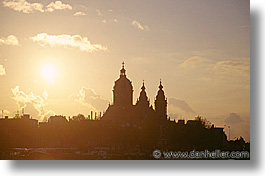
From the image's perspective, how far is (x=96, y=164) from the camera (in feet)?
58.3

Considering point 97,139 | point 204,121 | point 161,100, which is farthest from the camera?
point 161,100

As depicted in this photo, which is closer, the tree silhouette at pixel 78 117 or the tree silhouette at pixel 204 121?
the tree silhouette at pixel 204 121

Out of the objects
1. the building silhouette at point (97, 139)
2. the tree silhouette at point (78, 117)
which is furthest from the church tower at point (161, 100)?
the tree silhouette at point (78, 117)

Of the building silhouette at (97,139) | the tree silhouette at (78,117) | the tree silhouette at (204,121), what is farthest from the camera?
the tree silhouette at (78,117)

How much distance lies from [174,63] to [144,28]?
1.46 m

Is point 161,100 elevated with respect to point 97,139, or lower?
elevated

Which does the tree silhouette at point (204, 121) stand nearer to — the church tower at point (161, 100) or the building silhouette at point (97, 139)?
the building silhouette at point (97, 139)

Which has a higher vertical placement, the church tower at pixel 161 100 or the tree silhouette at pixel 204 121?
the church tower at pixel 161 100

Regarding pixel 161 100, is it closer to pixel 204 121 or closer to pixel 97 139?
pixel 97 139

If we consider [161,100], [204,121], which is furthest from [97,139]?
[161,100]

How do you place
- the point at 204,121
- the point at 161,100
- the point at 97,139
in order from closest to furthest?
the point at 204,121, the point at 97,139, the point at 161,100

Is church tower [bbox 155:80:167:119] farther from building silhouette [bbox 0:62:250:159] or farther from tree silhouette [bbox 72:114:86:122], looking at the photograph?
tree silhouette [bbox 72:114:86:122]

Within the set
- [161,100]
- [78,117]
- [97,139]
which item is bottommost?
[97,139]

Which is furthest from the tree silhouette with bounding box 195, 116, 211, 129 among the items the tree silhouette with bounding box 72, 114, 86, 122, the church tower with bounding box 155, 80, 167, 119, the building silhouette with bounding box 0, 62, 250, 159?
the tree silhouette with bounding box 72, 114, 86, 122
